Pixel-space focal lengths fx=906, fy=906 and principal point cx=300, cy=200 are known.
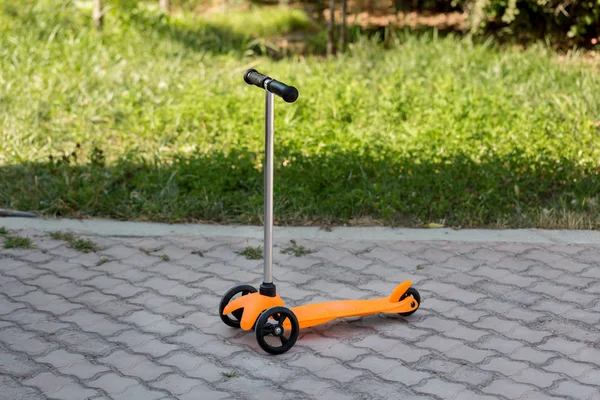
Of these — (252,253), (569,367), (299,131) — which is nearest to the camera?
(569,367)

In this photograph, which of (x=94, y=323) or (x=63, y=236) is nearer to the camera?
(x=94, y=323)

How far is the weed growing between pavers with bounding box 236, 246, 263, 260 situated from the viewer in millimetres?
5016

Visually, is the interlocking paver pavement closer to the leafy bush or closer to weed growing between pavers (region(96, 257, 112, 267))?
weed growing between pavers (region(96, 257, 112, 267))

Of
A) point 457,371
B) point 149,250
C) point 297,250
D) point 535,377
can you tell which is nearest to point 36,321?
point 149,250

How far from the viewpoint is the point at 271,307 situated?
152 inches

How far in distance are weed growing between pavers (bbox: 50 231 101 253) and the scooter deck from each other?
54.1 inches

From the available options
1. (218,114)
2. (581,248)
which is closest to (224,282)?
(581,248)

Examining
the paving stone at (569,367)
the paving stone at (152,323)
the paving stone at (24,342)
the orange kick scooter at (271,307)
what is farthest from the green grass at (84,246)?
the paving stone at (569,367)

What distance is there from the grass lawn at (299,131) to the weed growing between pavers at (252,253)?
463 millimetres

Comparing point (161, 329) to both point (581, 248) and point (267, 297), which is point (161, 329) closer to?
point (267, 297)

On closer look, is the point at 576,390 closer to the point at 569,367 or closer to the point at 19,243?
the point at 569,367

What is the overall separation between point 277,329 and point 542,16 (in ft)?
21.5

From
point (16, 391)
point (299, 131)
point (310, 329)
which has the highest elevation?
point (299, 131)

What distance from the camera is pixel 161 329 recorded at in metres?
4.11
